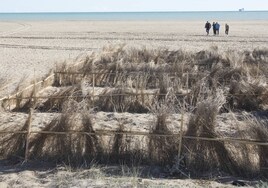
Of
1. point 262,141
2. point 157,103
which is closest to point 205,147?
point 262,141

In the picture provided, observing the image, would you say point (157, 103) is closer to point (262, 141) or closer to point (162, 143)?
point (162, 143)

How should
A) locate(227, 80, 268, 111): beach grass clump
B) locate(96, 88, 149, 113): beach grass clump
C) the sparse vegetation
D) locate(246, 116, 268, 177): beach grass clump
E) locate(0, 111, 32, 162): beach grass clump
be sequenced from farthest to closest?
locate(227, 80, 268, 111): beach grass clump → locate(96, 88, 149, 113): beach grass clump → locate(0, 111, 32, 162): beach grass clump → the sparse vegetation → locate(246, 116, 268, 177): beach grass clump

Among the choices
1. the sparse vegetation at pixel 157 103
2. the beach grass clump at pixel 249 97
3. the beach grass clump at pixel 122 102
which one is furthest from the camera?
the beach grass clump at pixel 249 97

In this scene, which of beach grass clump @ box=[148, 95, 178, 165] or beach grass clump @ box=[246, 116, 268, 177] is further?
beach grass clump @ box=[148, 95, 178, 165]

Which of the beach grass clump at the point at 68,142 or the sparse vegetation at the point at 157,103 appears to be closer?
the sparse vegetation at the point at 157,103

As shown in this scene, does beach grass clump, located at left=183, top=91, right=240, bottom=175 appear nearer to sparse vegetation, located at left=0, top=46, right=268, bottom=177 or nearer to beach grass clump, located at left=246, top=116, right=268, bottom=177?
sparse vegetation, located at left=0, top=46, right=268, bottom=177

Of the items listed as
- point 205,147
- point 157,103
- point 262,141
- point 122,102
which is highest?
point 157,103

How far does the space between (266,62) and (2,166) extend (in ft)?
29.5

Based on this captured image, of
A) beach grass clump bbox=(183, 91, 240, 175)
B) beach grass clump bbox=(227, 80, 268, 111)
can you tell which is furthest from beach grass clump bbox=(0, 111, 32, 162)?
beach grass clump bbox=(227, 80, 268, 111)

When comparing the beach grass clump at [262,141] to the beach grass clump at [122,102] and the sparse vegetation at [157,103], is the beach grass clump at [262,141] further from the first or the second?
the beach grass clump at [122,102]

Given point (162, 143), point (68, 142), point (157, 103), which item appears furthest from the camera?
point (157, 103)

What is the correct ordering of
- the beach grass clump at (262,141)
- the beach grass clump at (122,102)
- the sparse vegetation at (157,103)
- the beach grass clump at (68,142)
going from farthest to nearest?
the beach grass clump at (122,102)
the beach grass clump at (68,142)
the sparse vegetation at (157,103)
the beach grass clump at (262,141)

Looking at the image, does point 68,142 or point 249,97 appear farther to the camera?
point 249,97

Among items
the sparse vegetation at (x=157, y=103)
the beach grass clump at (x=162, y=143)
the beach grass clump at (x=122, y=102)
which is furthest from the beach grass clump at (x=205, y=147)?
the beach grass clump at (x=122, y=102)
